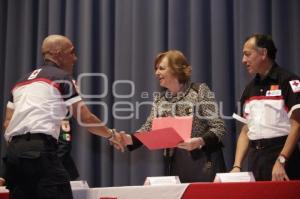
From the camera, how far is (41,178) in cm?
212

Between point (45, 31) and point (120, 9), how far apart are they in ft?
2.32

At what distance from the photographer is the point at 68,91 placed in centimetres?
229

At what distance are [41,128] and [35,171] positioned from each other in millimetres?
204

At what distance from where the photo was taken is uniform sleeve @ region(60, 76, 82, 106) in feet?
7.47

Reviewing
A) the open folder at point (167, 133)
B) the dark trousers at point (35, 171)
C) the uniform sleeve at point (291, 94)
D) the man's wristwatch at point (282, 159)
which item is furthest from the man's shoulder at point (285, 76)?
the dark trousers at point (35, 171)

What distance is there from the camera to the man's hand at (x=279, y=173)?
2.28m

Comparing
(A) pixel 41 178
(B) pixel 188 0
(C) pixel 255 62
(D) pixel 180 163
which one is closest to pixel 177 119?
(D) pixel 180 163

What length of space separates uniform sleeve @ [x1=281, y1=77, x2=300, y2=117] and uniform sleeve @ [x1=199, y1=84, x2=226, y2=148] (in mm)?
396

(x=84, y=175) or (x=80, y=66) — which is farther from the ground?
(x=80, y=66)

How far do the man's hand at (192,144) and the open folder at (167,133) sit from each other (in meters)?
0.03

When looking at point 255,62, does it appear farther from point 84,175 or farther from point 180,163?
point 84,175

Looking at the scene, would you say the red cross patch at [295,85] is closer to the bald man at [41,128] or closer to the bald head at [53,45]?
the bald man at [41,128]

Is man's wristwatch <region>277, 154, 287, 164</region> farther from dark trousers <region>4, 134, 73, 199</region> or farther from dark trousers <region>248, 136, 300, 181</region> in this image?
dark trousers <region>4, 134, 73, 199</region>

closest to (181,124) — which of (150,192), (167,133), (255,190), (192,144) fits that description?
(192,144)
